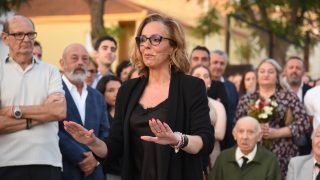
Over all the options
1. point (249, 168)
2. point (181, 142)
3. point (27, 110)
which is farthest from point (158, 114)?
point (249, 168)

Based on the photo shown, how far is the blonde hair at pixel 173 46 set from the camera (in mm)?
4758

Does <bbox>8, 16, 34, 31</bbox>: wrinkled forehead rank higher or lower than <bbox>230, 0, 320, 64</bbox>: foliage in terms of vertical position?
lower

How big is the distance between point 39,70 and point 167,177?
2.02 metres

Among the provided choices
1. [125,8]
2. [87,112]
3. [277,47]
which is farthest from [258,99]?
[125,8]

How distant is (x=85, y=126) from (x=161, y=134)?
9.68 ft

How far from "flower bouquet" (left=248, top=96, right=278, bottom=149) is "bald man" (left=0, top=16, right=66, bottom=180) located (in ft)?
10.8

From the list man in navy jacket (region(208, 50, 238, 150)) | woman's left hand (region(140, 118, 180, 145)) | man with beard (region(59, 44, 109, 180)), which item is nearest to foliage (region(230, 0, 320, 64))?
man in navy jacket (region(208, 50, 238, 150))

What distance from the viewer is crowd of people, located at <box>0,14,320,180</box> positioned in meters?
4.64

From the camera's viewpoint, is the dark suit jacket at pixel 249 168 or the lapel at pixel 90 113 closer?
the lapel at pixel 90 113

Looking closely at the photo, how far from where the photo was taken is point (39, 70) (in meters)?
6.11

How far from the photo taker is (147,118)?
4.64m

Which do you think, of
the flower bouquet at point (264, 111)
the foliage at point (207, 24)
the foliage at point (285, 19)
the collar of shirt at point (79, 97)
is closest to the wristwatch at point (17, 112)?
the collar of shirt at point (79, 97)

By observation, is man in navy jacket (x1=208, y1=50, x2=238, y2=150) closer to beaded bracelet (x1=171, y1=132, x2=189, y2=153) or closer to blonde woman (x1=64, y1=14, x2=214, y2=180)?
blonde woman (x1=64, y1=14, x2=214, y2=180)

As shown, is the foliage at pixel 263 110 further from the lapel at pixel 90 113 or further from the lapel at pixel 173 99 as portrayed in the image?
the lapel at pixel 173 99
